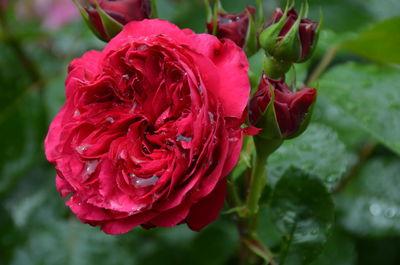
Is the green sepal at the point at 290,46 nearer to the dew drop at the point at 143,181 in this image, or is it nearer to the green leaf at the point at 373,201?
the dew drop at the point at 143,181

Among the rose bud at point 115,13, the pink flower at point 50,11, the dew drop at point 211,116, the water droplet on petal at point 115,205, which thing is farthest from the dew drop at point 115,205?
the pink flower at point 50,11

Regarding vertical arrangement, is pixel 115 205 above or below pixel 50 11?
above

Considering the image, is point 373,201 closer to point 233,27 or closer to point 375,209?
point 375,209

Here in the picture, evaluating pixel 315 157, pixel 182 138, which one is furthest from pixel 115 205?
pixel 315 157

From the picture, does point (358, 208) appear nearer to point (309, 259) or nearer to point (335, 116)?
point (335, 116)

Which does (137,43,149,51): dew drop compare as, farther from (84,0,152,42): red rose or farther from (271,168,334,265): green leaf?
(271,168,334,265): green leaf
